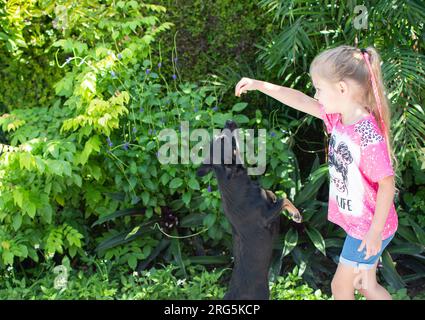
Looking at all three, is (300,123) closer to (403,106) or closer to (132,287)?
(403,106)

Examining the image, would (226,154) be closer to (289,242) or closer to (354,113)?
(354,113)

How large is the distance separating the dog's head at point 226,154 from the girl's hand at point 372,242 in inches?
24.4

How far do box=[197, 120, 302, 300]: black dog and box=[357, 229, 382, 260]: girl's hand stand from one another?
0.34 metres

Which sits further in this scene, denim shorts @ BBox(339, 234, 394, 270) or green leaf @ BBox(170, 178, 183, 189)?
green leaf @ BBox(170, 178, 183, 189)

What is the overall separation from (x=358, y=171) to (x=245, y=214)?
0.53 metres

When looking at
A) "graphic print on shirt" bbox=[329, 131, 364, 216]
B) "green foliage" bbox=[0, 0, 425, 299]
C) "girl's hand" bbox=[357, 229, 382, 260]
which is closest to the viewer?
"girl's hand" bbox=[357, 229, 382, 260]

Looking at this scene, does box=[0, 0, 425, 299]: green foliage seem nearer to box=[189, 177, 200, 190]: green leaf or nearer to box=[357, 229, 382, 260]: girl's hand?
box=[189, 177, 200, 190]: green leaf

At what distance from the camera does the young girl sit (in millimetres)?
3066

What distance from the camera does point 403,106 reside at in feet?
14.5

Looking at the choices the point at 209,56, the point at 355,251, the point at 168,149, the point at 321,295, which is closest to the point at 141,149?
the point at 168,149

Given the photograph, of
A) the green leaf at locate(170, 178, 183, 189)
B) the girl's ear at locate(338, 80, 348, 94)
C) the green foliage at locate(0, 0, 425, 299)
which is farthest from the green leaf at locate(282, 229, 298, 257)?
the girl's ear at locate(338, 80, 348, 94)

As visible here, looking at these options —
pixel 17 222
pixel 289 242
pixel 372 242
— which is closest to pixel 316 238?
pixel 289 242

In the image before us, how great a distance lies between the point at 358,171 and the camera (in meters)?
3.16

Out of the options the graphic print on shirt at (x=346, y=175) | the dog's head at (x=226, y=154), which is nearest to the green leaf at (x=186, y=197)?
the dog's head at (x=226, y=154)
